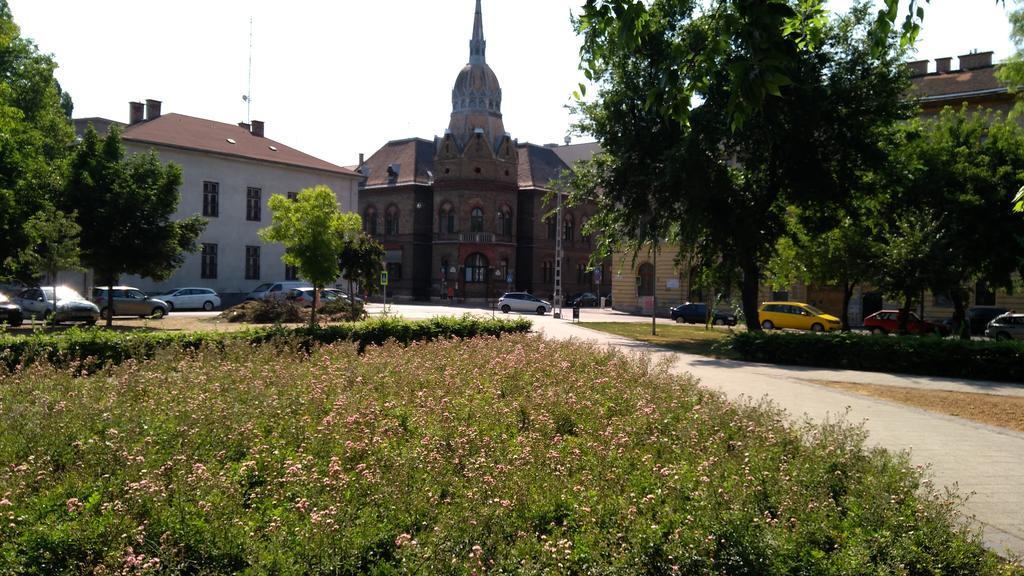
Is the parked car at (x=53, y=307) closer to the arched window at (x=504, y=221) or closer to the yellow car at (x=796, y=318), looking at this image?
the yellow car at (x=796, y=318)

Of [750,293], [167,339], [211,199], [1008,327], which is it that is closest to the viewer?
[167,339]

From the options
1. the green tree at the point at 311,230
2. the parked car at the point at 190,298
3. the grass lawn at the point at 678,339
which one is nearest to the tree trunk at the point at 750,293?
the grass lawn at the point at 678,339

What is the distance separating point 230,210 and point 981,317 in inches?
1903

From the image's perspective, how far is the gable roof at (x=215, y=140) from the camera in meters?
52.4

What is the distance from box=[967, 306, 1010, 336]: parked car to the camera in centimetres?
4319

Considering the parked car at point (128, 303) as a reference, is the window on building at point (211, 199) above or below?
above

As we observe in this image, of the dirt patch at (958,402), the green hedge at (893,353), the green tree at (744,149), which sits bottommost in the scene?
the dirt patch at (958,402)

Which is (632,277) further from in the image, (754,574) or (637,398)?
(754,574)

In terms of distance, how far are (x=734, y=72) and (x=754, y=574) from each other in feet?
12.0

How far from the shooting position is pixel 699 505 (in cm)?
541

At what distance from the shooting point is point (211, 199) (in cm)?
5525

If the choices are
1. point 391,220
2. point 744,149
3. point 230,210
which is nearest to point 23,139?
point 230,210

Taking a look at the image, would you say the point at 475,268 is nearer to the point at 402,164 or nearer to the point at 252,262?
the point at 402,164

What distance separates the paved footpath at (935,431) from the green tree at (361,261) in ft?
78.2
